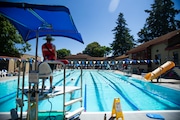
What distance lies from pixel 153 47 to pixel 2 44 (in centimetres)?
2192

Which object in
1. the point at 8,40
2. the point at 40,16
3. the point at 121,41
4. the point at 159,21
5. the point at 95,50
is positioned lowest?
the point at 40,16

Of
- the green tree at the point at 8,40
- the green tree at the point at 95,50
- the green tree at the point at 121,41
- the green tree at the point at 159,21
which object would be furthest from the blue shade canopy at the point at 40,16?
the green tree at the point at 95,50

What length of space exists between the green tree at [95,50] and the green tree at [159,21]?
17517 mm

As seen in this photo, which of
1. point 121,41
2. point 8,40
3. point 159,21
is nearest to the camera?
point 8,40

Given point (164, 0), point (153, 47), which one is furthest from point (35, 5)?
point (164, 0)

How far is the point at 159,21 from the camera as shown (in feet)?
115

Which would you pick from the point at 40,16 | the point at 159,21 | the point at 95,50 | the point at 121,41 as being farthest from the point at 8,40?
the point at 95,50

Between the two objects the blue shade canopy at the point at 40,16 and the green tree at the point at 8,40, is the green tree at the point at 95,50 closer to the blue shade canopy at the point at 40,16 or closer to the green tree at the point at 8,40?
the green tree at the point at 8,40

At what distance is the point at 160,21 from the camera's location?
34812mm

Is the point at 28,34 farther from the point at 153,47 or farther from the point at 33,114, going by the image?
the point at 153,47

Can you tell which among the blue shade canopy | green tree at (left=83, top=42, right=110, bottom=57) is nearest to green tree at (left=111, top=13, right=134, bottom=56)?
green tree at (left=83, top=42, right=110, bottom=57)

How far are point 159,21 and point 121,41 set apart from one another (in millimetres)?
12519

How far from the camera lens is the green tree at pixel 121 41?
43.7 m

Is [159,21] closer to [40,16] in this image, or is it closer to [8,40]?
[8,40]
